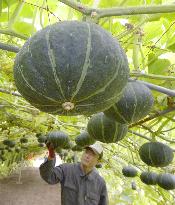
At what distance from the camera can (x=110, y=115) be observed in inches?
82.8

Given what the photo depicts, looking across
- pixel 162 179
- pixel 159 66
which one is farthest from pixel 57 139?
pixel 159 66

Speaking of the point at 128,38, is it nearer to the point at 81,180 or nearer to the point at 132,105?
the point at 132,105

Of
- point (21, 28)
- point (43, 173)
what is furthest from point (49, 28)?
point (43, 173)

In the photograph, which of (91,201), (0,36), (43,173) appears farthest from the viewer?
(91,201)

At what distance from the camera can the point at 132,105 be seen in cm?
209

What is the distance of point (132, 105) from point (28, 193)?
13026 millimetres

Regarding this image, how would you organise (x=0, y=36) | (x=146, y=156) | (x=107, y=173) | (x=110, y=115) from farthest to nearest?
(x=107, y=173), (x=0, y=36), (x=146, y=156), (x=110, y=115)

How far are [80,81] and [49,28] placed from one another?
0.27 meters

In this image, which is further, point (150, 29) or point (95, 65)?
point (150, 29)

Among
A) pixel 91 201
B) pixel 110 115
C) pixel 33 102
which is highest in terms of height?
pixel 33 102

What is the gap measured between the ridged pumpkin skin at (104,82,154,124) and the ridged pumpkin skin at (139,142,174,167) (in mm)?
1099

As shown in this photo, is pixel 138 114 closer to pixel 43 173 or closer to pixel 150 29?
pixel 150 29

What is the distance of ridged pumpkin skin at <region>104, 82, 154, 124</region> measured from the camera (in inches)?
80.1

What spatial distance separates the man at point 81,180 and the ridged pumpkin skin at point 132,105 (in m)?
3.69
